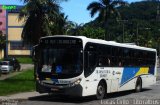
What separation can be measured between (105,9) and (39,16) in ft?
109

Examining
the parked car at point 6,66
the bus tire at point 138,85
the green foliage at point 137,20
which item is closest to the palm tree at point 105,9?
the parked car at point 6,66

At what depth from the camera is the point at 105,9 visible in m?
67.2

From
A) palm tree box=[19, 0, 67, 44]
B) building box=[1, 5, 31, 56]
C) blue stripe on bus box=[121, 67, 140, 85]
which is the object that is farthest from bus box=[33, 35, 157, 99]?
building box=[1, 5, 31, 56]

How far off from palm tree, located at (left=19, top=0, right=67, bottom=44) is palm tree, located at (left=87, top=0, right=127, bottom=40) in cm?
3204

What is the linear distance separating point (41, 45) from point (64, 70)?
1814 millimetres

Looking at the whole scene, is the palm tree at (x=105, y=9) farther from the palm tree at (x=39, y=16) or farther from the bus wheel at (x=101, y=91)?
the bus wheel at (x=101, y=91)

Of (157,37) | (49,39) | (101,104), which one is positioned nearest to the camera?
(101,104)

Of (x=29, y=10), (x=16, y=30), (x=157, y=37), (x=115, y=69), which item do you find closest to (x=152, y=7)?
(x=157, y=37)

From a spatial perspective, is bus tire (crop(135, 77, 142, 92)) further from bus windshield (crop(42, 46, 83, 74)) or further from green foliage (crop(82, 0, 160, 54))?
green foliage (crop(82, 0, 160, 54))

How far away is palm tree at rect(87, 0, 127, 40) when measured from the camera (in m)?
66.8

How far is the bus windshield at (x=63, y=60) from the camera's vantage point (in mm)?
19672

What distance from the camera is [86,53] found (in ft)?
65.9

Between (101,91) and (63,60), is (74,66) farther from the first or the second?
(101,91)

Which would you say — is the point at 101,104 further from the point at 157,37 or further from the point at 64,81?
the point at 157,37
